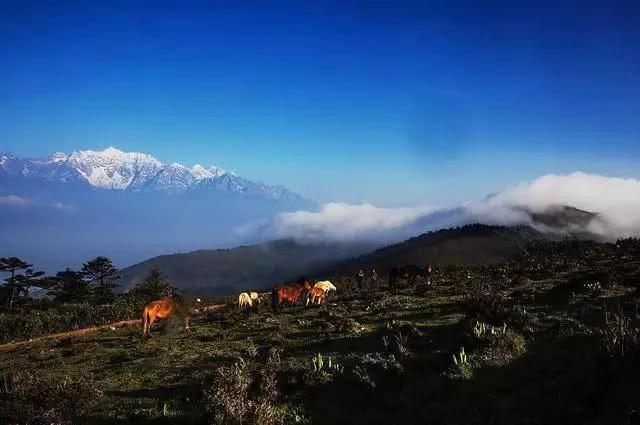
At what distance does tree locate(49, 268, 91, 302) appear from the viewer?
51.5 m

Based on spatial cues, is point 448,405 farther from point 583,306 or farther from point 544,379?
point 583,306

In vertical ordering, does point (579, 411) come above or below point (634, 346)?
below

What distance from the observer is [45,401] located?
11305 millimetres

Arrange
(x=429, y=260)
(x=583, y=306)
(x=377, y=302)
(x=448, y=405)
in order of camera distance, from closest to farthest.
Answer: (x=448, y=405), (x=583, y=306), (x=377, y=302), (x=429, y=260)

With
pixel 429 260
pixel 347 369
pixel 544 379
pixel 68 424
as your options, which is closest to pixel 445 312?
pixel 347 369

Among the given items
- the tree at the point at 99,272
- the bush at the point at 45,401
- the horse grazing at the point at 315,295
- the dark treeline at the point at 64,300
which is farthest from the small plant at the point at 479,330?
the tree at the point at 99,272

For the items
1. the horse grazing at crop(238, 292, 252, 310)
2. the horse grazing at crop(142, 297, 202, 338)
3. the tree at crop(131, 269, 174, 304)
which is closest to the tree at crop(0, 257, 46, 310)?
the tree at crop(131, 269, 174, 304)

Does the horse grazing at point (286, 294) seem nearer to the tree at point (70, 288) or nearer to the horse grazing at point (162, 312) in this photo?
the horse grazing at point (162, 312)

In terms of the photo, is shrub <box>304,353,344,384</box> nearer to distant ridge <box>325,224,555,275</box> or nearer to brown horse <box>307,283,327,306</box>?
brown horse <box>307,283,327,306</box>

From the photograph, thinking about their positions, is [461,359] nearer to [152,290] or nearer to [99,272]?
[152,290]

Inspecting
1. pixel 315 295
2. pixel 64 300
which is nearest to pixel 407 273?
pixel 315 295

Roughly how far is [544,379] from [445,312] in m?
11.0

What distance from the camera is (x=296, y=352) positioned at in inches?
614

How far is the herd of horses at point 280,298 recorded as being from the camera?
2369 centimetres
